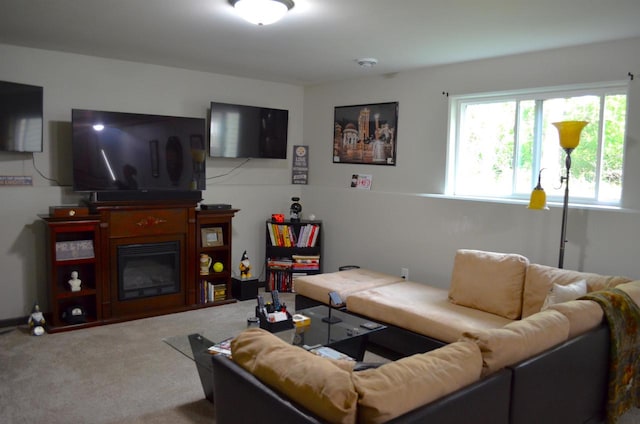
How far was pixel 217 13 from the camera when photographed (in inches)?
126

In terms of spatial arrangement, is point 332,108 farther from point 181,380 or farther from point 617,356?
point 617,356

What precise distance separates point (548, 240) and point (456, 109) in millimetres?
1550

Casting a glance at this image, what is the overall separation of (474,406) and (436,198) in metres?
3.12

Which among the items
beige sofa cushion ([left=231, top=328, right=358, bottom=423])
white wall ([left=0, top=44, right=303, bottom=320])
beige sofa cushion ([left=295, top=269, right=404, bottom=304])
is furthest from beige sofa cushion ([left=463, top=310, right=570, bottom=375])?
white wall ([left=0, top=44, right=303, bottom=320])

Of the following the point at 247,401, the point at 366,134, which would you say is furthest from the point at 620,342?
the point at 366,134

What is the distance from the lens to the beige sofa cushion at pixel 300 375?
58.6 inches

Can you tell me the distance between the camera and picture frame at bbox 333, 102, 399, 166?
5.14 m

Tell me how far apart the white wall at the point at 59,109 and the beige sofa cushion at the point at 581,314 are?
3945 millimetres

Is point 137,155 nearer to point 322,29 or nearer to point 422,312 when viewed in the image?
point 322,29

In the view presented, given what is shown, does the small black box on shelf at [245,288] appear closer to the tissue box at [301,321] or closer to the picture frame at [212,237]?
the picture frame at [212,237]

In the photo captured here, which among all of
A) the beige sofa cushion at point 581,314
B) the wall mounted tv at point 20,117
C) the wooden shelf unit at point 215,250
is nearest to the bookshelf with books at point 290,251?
the wooden shelf unit at point 215,250

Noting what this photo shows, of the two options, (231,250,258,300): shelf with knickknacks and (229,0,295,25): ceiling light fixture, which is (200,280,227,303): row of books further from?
(229,0,295,25): ceiling light fixture

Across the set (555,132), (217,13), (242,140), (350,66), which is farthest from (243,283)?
(555,132)

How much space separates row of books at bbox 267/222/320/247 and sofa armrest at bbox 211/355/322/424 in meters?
3.65
